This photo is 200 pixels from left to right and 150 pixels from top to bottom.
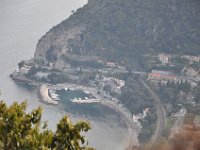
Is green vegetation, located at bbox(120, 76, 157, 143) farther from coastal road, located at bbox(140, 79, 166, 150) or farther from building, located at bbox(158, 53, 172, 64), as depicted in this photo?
building, located at bbox(158, 53, 172, 64)

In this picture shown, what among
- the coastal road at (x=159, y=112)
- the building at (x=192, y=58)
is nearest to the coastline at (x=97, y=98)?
the coastal road at (x=159, y=112)

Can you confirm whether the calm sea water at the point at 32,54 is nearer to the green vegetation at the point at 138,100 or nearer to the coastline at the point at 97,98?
the coastline at the point at 97,98

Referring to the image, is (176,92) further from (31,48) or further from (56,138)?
(56,138)

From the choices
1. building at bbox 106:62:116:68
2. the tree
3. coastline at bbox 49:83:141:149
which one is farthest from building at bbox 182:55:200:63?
the tree

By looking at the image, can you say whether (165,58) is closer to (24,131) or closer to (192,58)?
(192,58)

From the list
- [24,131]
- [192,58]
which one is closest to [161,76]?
[192,58]
